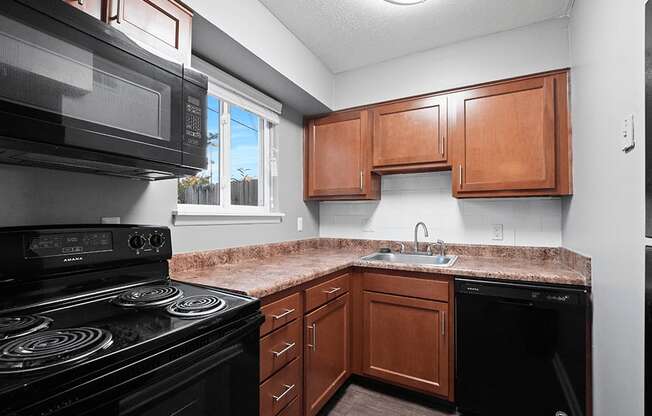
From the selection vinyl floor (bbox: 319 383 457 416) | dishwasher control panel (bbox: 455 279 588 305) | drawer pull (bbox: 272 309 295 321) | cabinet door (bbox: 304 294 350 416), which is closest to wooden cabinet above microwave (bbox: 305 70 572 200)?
dishwasher control panel (bbox: 455 279 588 305)

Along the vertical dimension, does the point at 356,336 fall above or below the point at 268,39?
below

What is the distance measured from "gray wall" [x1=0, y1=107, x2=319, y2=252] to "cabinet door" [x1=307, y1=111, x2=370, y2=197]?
2.06 ft

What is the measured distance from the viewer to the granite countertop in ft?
4.75

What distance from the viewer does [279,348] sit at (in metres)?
1.46

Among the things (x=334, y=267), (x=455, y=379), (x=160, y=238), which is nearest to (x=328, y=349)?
(x=334, y=267)

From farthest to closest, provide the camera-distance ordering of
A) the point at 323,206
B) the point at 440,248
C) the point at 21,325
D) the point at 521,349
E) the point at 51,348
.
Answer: the point at 323,206
the point at 440,248
the point at 521,349
the point at 21,325
the point at 51,348

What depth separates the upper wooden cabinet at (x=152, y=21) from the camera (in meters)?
1.11

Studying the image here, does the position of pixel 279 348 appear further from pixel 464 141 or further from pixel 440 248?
pixel 464 141

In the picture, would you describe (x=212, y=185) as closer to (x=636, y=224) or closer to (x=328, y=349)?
(x=328, y=349)

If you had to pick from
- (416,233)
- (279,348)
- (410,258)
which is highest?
(416,233)

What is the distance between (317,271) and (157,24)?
4.42 ft

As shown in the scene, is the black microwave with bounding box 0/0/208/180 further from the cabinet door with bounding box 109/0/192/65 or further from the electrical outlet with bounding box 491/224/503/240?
the electrical outlet with bounding box 491/224/503/240

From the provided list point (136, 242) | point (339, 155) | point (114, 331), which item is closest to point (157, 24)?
point (136, 242)

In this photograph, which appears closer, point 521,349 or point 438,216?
point 521,349
